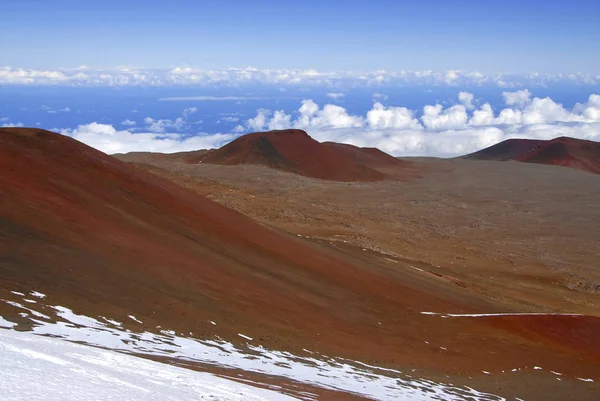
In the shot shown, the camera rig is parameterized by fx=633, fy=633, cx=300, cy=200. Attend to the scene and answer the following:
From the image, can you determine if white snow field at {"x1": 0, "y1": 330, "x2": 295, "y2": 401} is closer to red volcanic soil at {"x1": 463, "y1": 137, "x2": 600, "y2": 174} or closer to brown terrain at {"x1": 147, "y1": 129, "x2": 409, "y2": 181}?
brown terrain at {"x1": 147, "y1": 129, "x2": 409, "y2": 181}

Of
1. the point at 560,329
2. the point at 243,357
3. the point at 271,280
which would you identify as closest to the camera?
the point at 243,357

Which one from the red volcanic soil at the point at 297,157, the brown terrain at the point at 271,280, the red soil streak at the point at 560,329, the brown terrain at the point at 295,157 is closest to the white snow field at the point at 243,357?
the brown terrain at the point at 271,280

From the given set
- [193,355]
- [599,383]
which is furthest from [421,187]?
[193,355]

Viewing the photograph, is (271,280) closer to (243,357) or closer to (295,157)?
(243,357)

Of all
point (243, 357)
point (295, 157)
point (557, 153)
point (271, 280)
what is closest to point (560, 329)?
point (271, 280)

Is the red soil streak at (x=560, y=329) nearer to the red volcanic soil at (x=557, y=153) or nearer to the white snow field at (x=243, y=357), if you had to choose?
the white snow field at (x=243, y=357)

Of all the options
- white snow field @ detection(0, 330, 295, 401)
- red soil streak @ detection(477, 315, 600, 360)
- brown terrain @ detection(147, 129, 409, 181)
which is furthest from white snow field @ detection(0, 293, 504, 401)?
brown terrain @ detection(147, 129, 409, 181)
